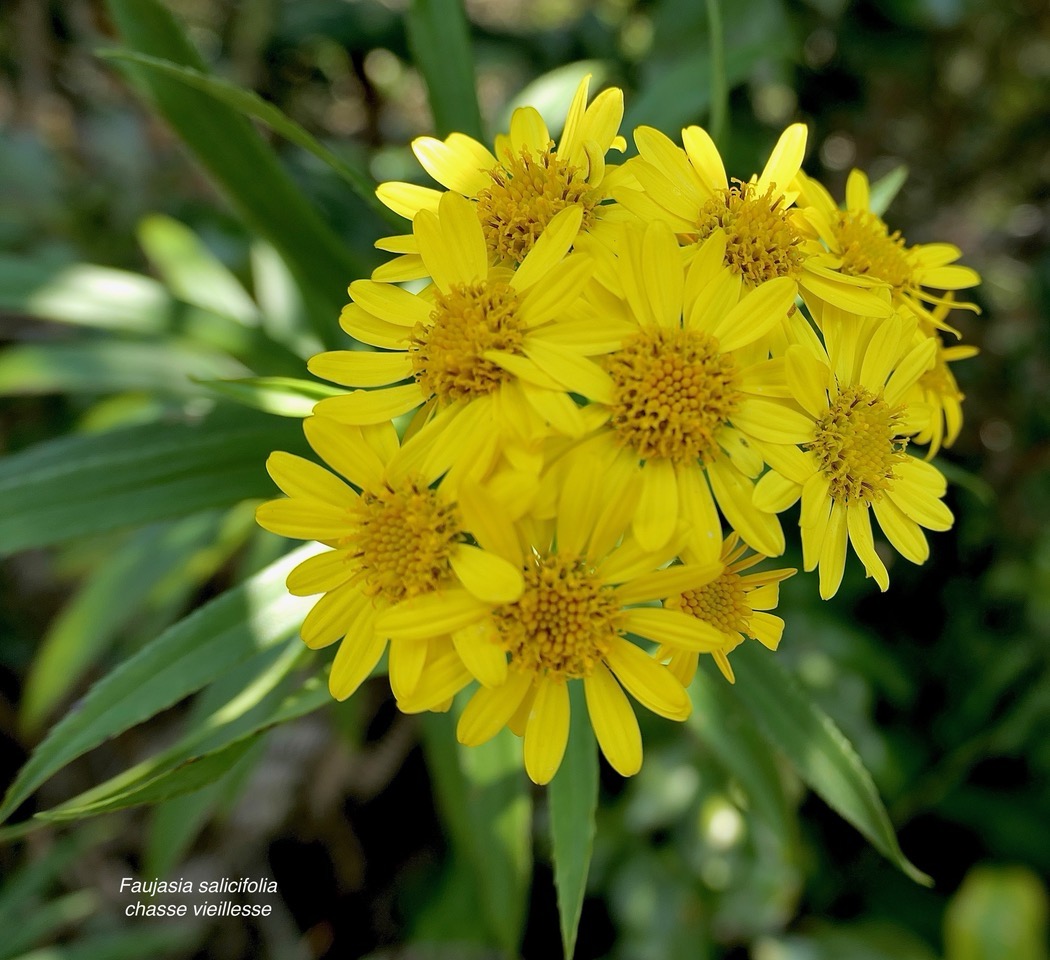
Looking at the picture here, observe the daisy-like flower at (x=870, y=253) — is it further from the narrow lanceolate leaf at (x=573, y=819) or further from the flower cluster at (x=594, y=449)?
the narrow lanceolate leaf at (x=573, y=819)

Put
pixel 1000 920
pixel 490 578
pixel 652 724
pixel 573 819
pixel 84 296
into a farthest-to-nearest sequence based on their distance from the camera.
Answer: pixel 652 724
pixel 1000 920
pixel 84 296
pixel 573 819
pixel 490 578

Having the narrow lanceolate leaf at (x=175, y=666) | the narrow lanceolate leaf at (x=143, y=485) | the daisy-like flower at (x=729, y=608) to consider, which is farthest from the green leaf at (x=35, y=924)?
the daisy-like flower at (x=729, y=608)

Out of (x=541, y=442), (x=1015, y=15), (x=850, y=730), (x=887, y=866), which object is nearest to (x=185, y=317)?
(x=541, y=442)

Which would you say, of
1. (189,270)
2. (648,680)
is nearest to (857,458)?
(648,680)

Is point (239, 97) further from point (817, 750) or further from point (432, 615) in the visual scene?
point (817, 750)

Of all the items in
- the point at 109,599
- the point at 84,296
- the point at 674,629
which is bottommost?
the point at 109,599

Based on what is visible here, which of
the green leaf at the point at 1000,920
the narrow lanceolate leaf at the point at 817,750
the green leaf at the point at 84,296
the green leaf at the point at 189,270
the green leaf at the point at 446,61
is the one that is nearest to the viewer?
the narrow lanceolate leaf at the point at 817,750
